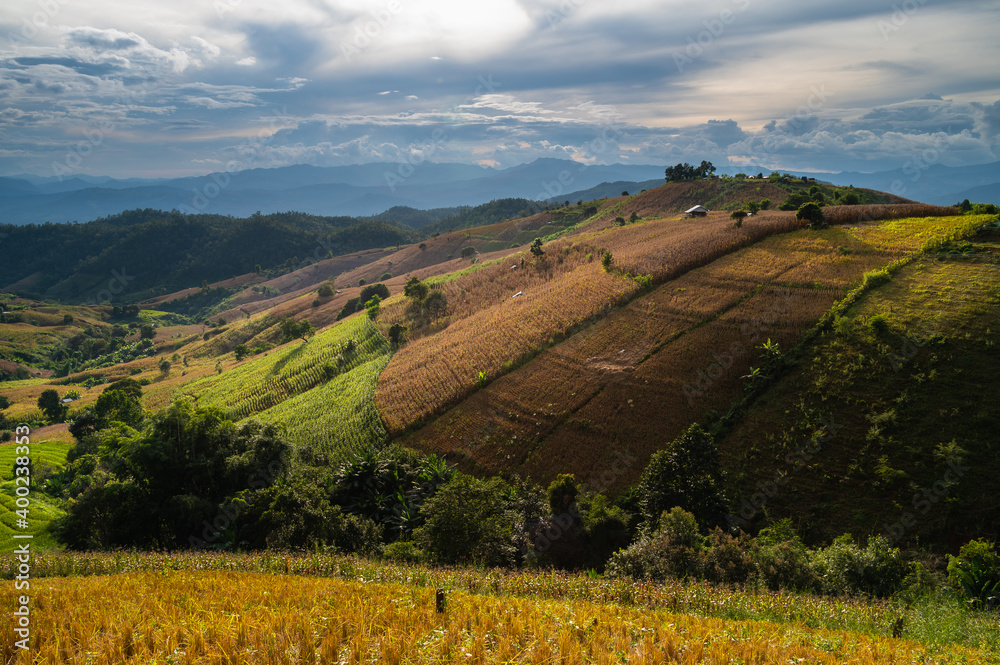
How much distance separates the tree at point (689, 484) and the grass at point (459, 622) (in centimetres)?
728

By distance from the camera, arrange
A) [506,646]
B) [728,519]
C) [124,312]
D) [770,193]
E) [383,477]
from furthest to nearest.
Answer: [124,312]
[770,193]
[383,477]
[728,519]
[506,646]

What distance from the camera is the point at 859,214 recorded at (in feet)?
163

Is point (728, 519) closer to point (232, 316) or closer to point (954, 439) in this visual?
point (954, 439)

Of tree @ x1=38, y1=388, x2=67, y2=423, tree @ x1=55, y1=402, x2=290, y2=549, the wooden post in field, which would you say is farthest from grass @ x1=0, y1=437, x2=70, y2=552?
tree @ x1=38, y1=388, x2=67, y2=423

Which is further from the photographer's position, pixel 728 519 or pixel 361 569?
pixel 728 519

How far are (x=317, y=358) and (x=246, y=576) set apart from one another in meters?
43.2

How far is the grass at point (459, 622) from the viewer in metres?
6.46

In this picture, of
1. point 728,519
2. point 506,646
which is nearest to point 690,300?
point 728,519

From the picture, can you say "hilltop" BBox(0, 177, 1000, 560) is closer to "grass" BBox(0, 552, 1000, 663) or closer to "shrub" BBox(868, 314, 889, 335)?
"shrub" BBox(868, 314, 889, 335)

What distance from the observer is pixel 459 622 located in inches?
291

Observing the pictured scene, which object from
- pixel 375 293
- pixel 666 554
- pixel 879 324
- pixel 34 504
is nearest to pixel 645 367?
pixel 879 324

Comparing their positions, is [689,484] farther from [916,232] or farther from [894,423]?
[916,232]

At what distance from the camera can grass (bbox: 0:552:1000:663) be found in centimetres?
646

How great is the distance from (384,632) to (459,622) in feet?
3.90
